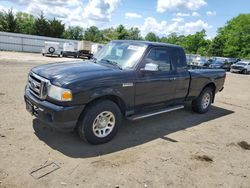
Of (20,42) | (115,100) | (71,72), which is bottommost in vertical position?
(115,100)

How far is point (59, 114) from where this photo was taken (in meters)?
3.96

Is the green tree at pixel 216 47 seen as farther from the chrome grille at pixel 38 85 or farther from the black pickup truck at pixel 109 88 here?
the chrome grille at pixel 38 85

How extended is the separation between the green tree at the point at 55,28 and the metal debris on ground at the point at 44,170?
155 feet

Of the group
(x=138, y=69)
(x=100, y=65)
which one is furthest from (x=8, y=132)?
(x=138, y=69)

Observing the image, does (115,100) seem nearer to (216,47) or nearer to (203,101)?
(203,101)

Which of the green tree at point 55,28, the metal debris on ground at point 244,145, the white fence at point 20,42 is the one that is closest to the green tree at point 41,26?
the green tree at point 55,28

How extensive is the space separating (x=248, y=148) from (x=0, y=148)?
4.83m

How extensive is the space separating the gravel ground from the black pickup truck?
1.45ft

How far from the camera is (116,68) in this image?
194 inches

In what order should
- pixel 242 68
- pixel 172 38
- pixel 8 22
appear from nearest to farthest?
pixel 242 68 < pixel 8 22 < pixel 172 38

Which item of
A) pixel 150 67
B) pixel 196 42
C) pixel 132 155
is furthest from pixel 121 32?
pixel 132 155

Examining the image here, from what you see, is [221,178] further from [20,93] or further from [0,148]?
[20,93]

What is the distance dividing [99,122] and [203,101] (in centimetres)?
405

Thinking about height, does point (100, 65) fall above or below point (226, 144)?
above
